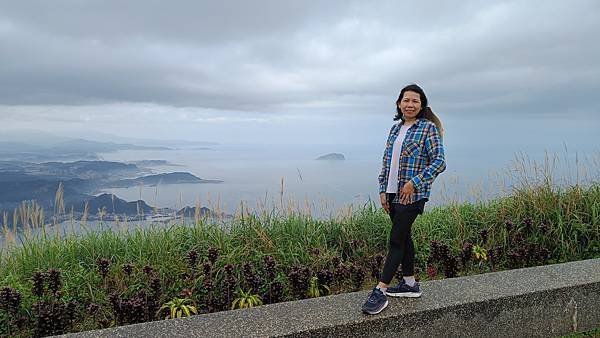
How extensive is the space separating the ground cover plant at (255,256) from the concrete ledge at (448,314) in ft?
1.76

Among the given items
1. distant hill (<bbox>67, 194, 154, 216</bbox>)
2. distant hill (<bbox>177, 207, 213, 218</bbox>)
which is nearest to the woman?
distant hill (<bbox>177, 207, 213, 218</bbox>)

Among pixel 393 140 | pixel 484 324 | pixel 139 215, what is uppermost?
pixel 393 140

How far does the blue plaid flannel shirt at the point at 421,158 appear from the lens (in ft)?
9.31

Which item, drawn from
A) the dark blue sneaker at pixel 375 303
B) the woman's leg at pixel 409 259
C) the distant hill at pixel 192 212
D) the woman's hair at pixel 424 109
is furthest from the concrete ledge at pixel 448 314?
the distant hill at pixel 192 212

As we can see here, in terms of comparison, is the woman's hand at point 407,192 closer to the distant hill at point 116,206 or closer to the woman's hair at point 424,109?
the woman's hair at point 424,109

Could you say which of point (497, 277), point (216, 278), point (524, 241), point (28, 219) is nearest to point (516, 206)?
point (524, 241)

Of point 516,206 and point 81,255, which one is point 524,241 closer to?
point 516,206

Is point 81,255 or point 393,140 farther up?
point 393,140

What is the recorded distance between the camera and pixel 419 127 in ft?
9.73

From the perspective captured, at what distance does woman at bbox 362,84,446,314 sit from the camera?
9.35 ft

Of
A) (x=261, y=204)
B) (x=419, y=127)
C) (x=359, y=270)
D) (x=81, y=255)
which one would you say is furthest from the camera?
(x=261, y=204)

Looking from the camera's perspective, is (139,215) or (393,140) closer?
(393,140)

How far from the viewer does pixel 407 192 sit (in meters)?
2.82

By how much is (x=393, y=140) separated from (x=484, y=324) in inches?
52.4
